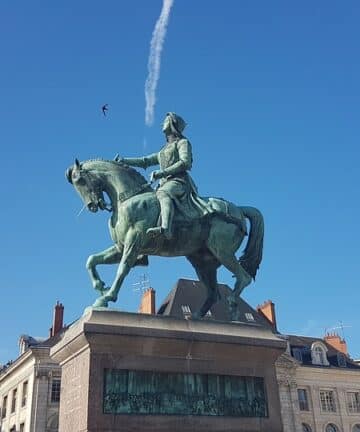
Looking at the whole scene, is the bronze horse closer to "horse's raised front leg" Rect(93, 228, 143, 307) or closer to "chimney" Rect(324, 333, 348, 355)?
"horse's raised front leg" Rect(93, 228, 143, 307)

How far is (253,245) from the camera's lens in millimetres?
11141

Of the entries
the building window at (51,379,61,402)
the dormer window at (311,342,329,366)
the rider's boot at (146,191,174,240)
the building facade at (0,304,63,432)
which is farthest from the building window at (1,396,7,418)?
the rider's boot at (146,191,174,240)

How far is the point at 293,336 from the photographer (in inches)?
2247

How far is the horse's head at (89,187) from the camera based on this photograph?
401 inches

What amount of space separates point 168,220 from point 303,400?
45763 mm

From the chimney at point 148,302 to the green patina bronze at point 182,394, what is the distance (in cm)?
3710

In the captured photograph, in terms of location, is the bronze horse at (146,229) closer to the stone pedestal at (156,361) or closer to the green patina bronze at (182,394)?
the stone pedestal at (156,361)

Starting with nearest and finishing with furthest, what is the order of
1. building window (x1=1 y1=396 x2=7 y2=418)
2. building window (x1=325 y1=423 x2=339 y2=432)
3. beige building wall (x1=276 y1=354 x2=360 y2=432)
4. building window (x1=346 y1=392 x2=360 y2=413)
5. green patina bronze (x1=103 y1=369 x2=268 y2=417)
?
green patina bronze (x1=103 y1=369 x2=268 y2=417)
building window (x1=1 y1=396 x2=7 y2=418)
beige building wall (x1=276 y1=354 x2=360 y2=432)
building window (x1=325 y1=423 x2=339 y2=432)
building window (x1=346 y1=392 x2=360 y2=413)

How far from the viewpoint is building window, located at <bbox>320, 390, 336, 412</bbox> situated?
51.9 m

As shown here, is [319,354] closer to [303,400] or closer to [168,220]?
[303,400]

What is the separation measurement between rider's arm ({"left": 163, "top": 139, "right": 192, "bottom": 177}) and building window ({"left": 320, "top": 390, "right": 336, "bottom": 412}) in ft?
152

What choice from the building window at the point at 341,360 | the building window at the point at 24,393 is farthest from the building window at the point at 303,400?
the building window at the point at 24,393

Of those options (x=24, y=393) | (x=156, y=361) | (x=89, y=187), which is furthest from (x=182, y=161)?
(x=24, y=393)

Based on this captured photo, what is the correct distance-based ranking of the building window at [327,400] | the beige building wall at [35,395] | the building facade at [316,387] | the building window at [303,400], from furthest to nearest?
the building window at [327,400] → the building window at [303,400] → the building facade at [316,387] → the beige building wall at [35,395]
